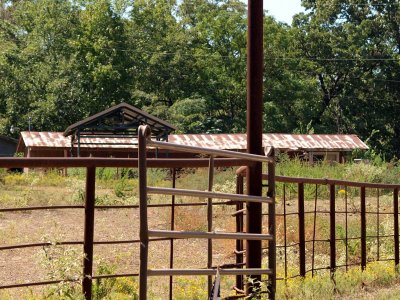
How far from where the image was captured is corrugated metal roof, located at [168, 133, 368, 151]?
45491mm

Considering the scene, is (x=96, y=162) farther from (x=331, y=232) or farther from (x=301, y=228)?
(x=331, y=232)

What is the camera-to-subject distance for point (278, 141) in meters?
46.8

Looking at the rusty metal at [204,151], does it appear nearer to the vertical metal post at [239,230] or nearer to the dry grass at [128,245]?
the vertical metal post at [239,230]

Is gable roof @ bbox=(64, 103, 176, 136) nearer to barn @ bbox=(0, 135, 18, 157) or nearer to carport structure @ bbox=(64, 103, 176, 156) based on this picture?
carport structure @ bbox=(64, 103, 176, 156)

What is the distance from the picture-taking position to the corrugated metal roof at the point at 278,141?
45.5 metres

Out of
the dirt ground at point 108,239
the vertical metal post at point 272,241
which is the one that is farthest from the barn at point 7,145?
the vertical metal post at point 272,241

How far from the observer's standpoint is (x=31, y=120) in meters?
59.5

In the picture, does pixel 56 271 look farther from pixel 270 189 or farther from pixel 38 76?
pixel 38 76

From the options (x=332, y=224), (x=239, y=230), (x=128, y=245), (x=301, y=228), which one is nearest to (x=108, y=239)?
(x=128, y=245)

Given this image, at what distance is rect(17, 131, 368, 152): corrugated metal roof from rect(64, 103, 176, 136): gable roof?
7.92 m

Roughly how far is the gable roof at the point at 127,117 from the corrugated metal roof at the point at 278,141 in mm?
10707

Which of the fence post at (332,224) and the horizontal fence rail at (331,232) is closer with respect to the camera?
the horizontal fence rail at (331,232)

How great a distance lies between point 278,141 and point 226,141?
284 centimetres

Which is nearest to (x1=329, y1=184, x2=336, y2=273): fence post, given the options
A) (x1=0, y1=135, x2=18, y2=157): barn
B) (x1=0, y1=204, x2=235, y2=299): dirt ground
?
(x1=0, y1=204, x2=235, y2=299): dirt ground
